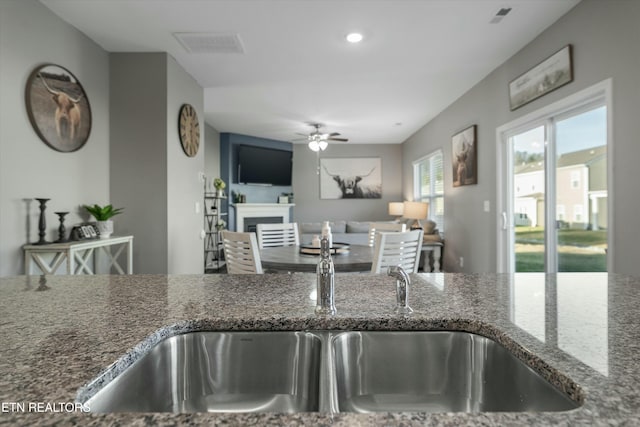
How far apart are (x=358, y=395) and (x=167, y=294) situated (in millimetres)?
583

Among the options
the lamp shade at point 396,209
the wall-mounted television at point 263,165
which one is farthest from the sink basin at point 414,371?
the lamp shade at point 396,209

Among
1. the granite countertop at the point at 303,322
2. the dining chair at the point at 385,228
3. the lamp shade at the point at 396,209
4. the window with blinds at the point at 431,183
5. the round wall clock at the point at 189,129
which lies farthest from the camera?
the lamp shade at the point at 396,209

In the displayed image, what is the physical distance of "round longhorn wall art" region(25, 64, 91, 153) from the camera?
8.28 ft

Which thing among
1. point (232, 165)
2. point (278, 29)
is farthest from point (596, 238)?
point (232, 165)

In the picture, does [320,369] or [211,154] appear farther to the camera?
[211,154]

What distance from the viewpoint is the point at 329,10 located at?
2.62 meters

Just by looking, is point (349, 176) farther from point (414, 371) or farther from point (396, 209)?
point (414, 371)

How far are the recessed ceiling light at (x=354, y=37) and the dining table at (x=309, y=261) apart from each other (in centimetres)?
179

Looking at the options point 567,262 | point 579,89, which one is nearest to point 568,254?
point 567,262

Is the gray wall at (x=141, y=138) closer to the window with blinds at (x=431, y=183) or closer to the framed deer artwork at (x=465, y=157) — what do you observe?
the framed deer artwork at (x=465, y=157)

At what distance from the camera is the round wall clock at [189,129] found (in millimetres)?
3732

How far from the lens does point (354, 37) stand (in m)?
3.03

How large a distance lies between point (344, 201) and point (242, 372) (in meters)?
7.69

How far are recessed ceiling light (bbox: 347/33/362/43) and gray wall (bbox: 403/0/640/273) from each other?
5.04 feet
